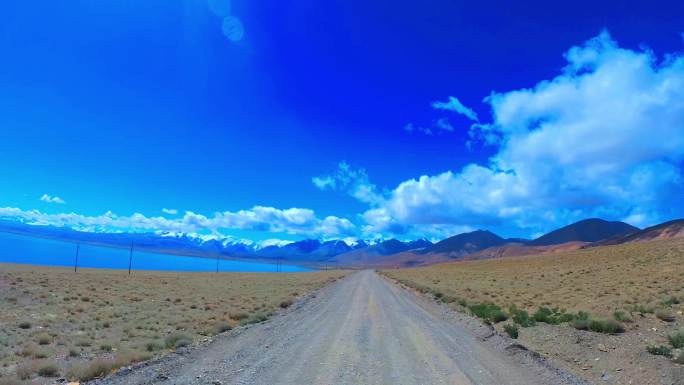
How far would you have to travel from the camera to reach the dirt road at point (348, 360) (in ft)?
33.0

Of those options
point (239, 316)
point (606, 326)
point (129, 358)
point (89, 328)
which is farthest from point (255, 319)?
point (606, 326)

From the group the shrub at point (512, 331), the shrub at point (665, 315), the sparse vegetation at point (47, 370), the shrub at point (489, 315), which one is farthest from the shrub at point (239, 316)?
the shrub at point (665, 315)

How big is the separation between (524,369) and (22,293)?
104 feet

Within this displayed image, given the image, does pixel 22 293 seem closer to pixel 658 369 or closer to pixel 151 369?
pixel 151 369

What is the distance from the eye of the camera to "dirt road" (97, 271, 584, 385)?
33.0 ft

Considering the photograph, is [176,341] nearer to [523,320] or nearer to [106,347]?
[106,347]

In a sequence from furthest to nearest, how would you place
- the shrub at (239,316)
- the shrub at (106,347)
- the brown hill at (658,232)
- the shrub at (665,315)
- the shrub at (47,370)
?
the brown hill at (658,232), the shrub at (239,316), the shrub at (665,315), the shrub at (106,347), the shrub at (47,370)

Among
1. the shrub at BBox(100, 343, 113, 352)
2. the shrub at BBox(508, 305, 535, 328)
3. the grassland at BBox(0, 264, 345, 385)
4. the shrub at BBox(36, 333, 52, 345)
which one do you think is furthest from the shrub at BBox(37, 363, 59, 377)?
the shrub at BBox(508, 305, 535, 328)

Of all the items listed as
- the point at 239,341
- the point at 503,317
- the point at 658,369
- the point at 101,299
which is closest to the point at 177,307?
the point at 101,299

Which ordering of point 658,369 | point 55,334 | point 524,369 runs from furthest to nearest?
point 55,334
point 524,369
point 658,369

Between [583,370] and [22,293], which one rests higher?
[22,293]

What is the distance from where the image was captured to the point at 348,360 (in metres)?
11.9

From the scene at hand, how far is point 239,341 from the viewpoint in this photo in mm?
15109

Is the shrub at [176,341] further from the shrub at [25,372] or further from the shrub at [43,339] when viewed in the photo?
the shrub at [43,339]
